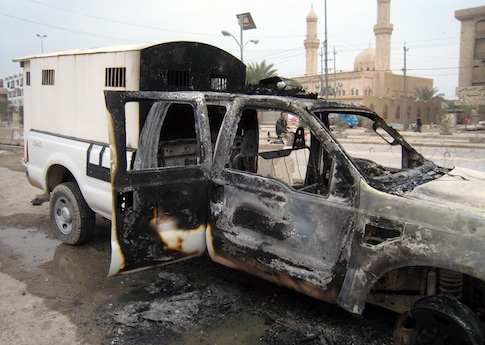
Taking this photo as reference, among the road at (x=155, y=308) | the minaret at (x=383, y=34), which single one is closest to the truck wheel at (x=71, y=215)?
the road at (x=155, y=308)

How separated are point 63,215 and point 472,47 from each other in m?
53.0

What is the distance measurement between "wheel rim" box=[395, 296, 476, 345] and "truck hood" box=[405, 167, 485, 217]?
653 millimetres

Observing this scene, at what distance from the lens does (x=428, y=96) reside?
188ft

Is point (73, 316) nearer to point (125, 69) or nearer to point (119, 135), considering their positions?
point (119, 135)

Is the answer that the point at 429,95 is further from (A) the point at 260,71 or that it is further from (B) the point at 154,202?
(B) the point at 154,202

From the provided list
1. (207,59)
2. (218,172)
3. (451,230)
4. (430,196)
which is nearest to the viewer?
(451,230)

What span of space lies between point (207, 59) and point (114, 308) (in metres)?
3.10

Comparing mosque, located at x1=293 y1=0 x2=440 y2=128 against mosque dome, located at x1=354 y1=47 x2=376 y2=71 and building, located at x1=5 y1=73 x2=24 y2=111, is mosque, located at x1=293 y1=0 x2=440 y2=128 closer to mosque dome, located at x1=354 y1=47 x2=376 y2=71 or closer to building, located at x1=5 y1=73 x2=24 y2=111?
mosque dome, located at x1=354 y1=47 x2=376 y2=71

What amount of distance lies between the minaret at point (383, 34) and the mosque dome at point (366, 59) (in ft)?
16.5

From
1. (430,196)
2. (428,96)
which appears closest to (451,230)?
(430,196)

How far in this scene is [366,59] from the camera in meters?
64.6

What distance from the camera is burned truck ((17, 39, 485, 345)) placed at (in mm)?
2650

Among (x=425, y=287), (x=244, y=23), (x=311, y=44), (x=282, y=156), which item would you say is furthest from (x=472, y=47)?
(x=425, y=287)

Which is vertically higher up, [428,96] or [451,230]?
[428,96]
